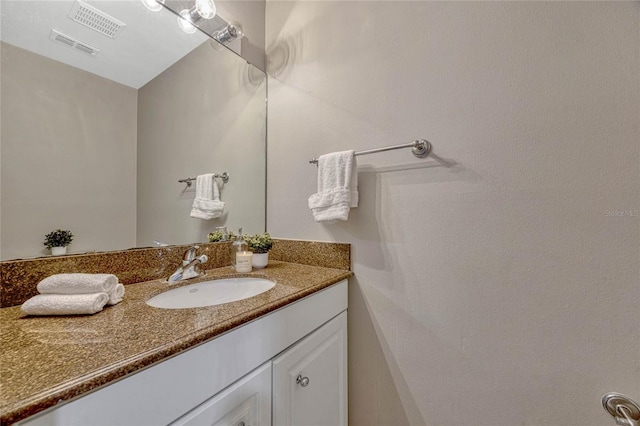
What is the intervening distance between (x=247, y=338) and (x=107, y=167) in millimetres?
754

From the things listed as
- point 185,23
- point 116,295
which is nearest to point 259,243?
point 116,295

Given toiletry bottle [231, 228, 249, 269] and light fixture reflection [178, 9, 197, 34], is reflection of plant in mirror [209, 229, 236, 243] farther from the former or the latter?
light fixture reflection [178, 9, 197, 34]

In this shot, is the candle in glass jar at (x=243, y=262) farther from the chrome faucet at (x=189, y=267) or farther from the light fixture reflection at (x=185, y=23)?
the light fixture reflection at (x=185, y=23)

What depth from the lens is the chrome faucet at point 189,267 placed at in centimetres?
96

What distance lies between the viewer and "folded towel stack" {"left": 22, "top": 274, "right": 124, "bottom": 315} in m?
0.61

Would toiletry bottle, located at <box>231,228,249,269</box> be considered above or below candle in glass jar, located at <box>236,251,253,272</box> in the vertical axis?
above

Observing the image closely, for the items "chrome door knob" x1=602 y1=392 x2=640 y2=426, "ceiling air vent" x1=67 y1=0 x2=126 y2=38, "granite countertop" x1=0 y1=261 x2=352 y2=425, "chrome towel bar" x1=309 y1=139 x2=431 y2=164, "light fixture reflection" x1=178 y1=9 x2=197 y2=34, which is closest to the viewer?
"granite countertop" x1=0 y1=261 x2=352 y2=425

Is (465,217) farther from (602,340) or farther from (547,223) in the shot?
(602,340)

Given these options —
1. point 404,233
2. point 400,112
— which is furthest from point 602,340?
point 400,112

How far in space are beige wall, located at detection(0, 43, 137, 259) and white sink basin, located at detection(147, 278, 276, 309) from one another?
0.26 meters

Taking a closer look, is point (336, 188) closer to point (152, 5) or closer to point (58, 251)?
point (58, 251)

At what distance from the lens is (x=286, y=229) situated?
4.41 ft

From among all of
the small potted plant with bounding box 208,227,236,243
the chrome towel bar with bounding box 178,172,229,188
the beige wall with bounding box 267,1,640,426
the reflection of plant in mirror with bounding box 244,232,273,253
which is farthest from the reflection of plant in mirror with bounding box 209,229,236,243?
the beige wall with bounding box 267,1,640,426

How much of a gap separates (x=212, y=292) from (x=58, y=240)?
0.49 meters
